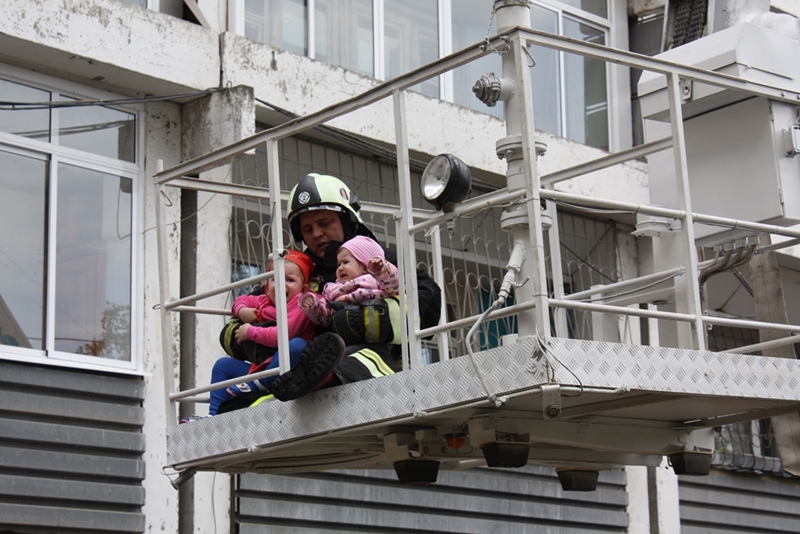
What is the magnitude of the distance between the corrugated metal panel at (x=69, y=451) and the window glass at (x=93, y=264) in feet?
1.11

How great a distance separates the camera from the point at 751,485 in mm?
15508

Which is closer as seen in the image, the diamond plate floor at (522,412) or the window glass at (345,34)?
the diamond plate floor at (522,412)

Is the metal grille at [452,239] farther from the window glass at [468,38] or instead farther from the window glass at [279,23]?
the window glass at [468,38]

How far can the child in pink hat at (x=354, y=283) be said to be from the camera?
662cm

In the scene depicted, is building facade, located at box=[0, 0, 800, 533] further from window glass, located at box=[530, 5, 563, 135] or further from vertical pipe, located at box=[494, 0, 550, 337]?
vertical pipe, located at box=[494, 0, 550, 337]

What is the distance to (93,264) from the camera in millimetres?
10367

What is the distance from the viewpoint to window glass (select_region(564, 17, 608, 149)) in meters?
15.0

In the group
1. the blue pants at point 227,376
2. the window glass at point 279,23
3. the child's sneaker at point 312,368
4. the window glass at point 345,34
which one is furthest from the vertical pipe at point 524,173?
the window glass at point 345,34

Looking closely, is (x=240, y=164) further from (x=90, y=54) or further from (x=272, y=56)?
(x=90, y=54)

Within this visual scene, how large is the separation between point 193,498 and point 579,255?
6065 millimetres

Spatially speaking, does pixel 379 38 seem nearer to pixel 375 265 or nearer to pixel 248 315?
pixel 248 315

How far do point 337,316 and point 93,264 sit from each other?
14.2 ft

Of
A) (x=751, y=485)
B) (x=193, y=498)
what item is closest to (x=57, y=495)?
(x=193, y=498)

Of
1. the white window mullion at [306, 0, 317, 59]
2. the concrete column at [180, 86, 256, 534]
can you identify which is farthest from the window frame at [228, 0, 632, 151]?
the concrete column at [180, 86, 256, 534]
